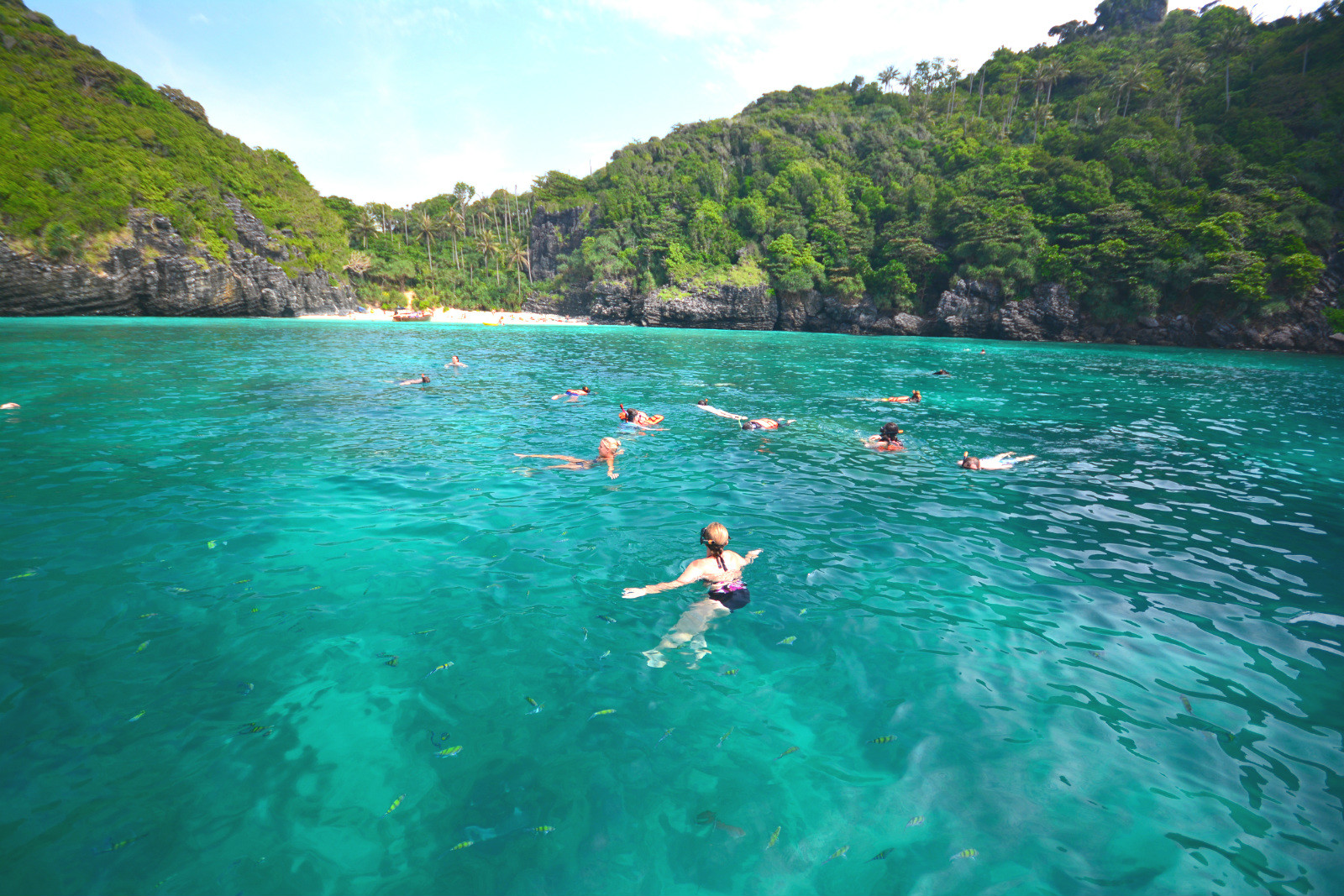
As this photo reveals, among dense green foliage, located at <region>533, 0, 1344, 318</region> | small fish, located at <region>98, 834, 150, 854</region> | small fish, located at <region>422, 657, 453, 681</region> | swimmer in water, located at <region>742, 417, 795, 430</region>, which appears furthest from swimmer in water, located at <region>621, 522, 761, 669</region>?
dense green foliage, located at <region>533, 0, 1344, 318</region>

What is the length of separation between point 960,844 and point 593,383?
22.1m

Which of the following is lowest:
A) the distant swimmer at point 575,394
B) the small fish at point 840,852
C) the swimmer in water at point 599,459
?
the small fish at point 840,852

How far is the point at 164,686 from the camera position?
4902 millimetres

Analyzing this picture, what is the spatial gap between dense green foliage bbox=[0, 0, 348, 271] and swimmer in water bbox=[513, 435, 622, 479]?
206ft

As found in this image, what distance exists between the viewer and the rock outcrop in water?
45.2 metres

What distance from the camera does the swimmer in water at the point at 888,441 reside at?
13567 millimetres

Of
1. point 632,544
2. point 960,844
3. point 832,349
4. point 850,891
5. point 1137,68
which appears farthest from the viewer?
point 1137,68

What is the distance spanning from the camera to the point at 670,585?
6.25m

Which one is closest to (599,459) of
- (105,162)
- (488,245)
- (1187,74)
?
(105,162)

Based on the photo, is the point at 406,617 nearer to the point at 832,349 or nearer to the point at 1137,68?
the point at 832,349

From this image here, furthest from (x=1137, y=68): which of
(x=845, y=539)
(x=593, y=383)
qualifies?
(x=845, y=539)

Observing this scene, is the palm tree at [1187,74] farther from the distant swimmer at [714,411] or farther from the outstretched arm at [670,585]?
the outstretched arm at [670,585]

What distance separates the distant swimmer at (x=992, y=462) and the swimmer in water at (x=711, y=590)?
8.37 meters

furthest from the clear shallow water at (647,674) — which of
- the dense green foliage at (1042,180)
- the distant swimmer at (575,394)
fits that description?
the dense green foliage at (1042,180)
